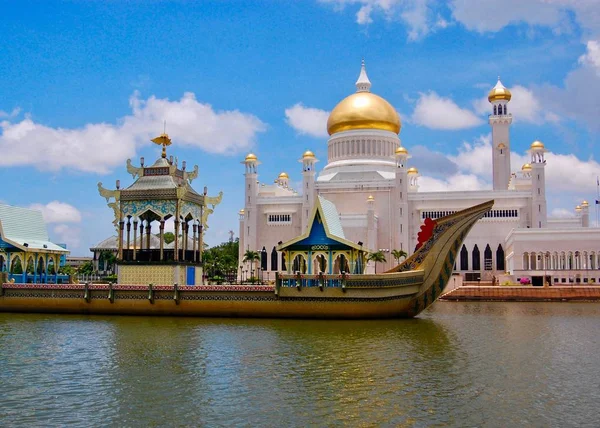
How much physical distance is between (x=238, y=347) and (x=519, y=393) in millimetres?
8714

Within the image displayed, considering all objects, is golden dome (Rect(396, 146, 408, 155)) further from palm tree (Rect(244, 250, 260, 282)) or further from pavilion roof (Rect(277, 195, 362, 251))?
pavilion roof (Rect(277, 195, 362, 251))

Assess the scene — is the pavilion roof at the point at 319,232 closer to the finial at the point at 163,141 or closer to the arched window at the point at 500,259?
the finial at the point at 163,141

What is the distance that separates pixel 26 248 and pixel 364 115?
129 ft

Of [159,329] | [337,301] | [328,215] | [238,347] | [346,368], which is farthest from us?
[328,215]

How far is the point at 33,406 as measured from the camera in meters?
12.3

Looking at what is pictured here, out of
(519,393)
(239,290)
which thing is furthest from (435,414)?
(239,290)

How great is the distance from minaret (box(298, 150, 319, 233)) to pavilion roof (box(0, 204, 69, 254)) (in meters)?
27.8

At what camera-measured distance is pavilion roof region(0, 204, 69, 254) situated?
3531cm

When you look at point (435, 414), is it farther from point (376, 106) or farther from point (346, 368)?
point (376, 106)

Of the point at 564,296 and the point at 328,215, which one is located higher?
the point at 328,215

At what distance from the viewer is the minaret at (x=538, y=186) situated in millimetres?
58219

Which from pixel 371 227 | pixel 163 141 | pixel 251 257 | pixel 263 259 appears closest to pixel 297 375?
pixel 163 141

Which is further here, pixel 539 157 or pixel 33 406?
pixel 539 157

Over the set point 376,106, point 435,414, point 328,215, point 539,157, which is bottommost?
point 435,414
